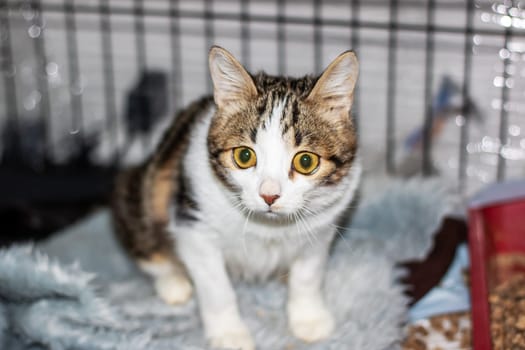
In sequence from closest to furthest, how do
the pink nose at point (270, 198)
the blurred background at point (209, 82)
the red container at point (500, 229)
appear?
the pink nose at point (270, 198) → the red container at point (500, 229) → the blurred background at point (209, 82)

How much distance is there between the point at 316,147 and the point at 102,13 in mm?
1419

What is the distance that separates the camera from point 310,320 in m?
1.66

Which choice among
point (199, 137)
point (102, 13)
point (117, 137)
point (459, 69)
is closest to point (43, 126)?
point (117, 137)

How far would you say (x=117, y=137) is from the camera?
9.04ft

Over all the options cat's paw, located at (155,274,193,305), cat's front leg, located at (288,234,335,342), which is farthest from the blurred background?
cat's front leg, located at (288,234,335,342)

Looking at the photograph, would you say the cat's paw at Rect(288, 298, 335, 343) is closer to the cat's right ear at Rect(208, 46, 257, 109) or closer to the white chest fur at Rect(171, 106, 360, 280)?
the white chest fur at Rect(171, 106, 360, 280)

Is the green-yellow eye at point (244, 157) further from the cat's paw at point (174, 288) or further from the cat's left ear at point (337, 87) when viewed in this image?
the cat's paw at point (174, 288)

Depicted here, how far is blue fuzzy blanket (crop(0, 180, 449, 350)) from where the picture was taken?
1587mm

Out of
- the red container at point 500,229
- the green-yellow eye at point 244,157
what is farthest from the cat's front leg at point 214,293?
the red container at point 500,229

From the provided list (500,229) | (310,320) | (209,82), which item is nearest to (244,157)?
(310,320)

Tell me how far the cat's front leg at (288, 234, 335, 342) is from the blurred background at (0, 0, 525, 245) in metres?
0.74

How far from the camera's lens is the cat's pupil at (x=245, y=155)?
140 centimetres

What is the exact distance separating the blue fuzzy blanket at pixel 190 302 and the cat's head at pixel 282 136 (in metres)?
0.35

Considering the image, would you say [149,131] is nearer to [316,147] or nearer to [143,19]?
[143,19]
